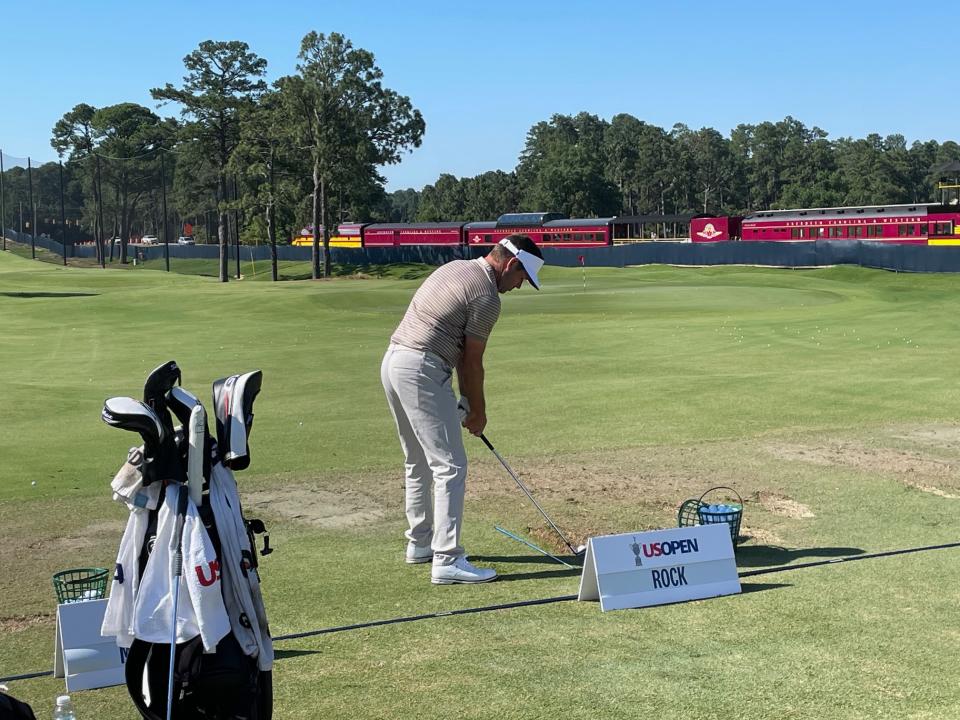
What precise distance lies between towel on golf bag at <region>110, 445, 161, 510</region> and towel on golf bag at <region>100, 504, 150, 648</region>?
0.06 metres

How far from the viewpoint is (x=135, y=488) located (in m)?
4.33

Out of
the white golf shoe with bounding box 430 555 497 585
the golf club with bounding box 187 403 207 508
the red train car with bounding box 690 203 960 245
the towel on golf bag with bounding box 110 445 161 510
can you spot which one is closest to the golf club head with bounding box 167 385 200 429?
the golf club with bounding box 187 403 207 508

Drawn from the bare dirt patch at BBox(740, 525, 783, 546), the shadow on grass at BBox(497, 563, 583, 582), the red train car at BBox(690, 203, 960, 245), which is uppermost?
the red train car at BBox(690, 203, 960, 245)

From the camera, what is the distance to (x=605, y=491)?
1043 centimetres

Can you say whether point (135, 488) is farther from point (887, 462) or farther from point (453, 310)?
point (887, 462)

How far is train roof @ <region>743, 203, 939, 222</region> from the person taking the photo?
67.2 m

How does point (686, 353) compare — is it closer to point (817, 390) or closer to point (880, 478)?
point (817, 390)

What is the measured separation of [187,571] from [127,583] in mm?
362

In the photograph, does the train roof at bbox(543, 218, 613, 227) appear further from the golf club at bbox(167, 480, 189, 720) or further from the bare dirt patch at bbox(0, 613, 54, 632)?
the golf club at bbox(167, 480, 189, 720)

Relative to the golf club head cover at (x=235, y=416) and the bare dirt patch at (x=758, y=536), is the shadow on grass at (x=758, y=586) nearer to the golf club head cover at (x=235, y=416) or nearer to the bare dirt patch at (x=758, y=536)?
the bare dirt patch at (x=758, y=536)

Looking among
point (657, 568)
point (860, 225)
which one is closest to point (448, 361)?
→ point (657, 568)

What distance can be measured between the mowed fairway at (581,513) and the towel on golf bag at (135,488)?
5.25ft

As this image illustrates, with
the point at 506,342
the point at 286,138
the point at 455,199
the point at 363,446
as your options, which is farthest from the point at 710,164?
the point at 363,446

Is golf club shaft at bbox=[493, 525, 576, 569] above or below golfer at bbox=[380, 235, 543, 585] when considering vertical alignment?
below
